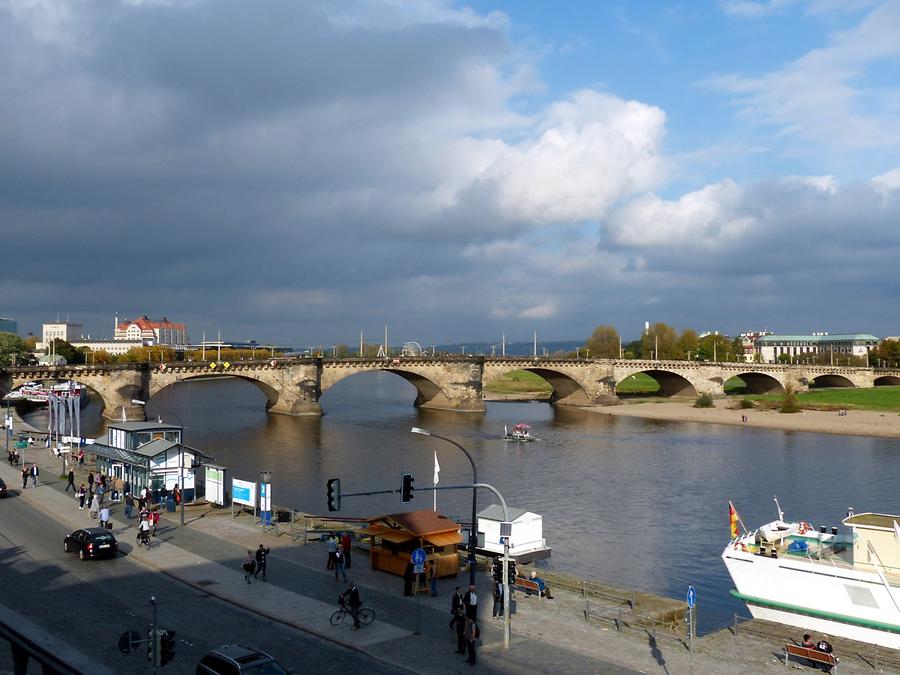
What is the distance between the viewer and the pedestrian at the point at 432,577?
25.8m

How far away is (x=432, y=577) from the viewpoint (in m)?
26.3

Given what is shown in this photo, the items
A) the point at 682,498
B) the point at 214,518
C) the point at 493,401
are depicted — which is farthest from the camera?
the point at 493,401

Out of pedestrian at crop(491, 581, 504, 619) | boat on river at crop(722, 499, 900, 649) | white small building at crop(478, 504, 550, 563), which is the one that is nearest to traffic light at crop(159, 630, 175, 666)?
pedestrian at crop(491, 581, 504, 619)

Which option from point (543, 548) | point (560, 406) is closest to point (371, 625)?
point (543, 548)

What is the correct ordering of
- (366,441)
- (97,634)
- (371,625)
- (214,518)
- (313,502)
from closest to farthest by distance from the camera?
1. (97,634)
2. (371,625)
3. (214,518)
4. (313,502)
5. (366,441)

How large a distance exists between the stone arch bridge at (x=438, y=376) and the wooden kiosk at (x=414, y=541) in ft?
219

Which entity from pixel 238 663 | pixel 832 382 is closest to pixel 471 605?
pixel 238 663

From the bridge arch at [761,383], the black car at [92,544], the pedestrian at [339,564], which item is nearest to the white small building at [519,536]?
the pedestrian at [339,564]

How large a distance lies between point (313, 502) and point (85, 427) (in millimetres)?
52425

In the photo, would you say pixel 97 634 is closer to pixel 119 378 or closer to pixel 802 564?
pixel 802 564

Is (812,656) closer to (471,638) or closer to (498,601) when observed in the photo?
(498,601)

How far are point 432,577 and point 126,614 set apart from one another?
9529 millimetres

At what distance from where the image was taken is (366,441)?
265 ft

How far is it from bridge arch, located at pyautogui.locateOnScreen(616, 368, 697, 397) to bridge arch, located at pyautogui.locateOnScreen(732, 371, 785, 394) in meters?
9.62
